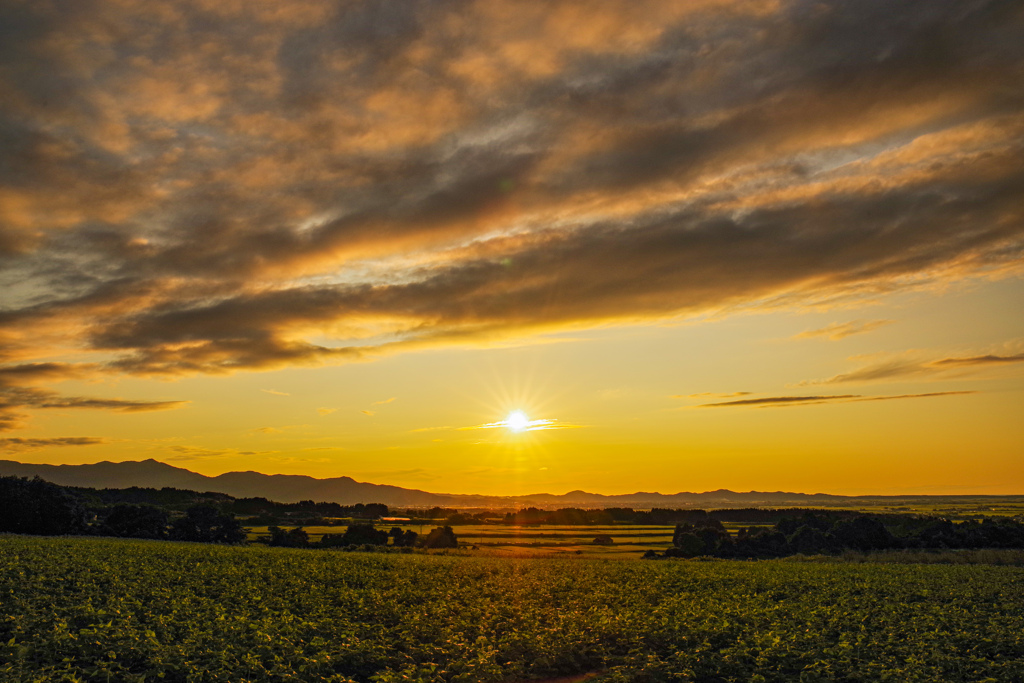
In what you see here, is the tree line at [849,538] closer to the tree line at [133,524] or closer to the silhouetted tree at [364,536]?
the tree line at [133,524]

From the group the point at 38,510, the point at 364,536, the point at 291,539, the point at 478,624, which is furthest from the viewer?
→ the point at 364,536

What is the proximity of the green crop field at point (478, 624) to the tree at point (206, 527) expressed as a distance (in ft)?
176

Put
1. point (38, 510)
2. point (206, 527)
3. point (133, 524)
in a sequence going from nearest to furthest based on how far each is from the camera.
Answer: point (38, 510) < point (133, 524) < point (206, 527)

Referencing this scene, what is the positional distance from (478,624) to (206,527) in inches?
3372

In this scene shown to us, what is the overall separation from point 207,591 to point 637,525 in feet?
485

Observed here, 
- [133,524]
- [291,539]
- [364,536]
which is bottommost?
[364,536]

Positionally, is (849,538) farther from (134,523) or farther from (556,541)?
(134,523)

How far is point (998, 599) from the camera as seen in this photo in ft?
123

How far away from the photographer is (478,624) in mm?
29344

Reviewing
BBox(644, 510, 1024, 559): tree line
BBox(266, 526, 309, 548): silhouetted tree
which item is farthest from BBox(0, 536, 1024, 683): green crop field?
BBox(266, 526, 309, 548): silhouetted tree

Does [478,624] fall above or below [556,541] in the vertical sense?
above

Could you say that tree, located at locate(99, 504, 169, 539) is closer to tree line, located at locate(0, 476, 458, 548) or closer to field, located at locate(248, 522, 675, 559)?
tree line, located at locate(0, 476, 458, 548)

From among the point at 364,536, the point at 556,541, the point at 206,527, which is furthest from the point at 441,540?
the point at 206,527

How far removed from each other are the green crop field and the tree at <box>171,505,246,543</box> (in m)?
53.6
